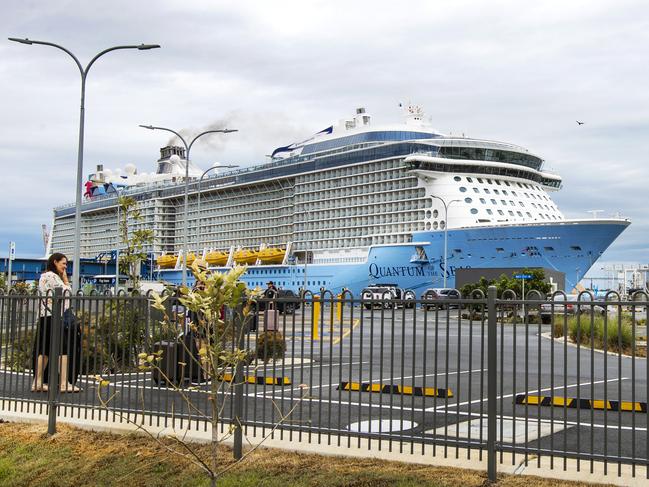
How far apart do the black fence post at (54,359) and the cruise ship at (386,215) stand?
38624 millimetres

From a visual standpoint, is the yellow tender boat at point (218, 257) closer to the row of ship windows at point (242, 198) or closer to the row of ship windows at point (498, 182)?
the row of ship windows at point (242, 198)

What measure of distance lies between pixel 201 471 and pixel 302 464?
3.15 feet

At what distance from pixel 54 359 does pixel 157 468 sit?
6.86ft

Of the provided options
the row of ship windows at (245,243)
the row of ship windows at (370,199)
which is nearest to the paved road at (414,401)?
the row of ship windows at (370,199)

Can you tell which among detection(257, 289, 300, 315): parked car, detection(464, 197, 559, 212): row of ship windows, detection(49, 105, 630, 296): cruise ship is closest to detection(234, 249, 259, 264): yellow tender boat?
detection(49, 105, 630, 296): cruise ship

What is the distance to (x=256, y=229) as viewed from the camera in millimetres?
77000

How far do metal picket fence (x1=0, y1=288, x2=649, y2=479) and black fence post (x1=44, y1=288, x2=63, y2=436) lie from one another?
0.05 ft

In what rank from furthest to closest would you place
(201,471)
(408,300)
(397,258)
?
(397,258) < (201,471) < (408,300)

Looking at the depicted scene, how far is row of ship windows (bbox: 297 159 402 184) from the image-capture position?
207 ft

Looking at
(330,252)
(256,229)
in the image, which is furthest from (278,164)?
(330,252)

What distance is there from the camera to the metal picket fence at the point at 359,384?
21.4 ft

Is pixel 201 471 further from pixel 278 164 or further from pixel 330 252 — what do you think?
pixel 278 164

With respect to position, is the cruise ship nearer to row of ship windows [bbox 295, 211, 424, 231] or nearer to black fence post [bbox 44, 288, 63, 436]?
row of ship windows [bbox 295, 211, 424, 231]

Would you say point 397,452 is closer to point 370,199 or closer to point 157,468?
point 157,468
